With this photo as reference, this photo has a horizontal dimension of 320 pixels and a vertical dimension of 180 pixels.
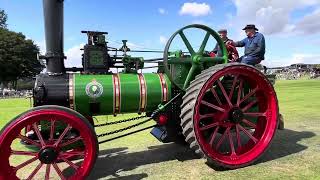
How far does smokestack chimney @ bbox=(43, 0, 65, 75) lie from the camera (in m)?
5.94

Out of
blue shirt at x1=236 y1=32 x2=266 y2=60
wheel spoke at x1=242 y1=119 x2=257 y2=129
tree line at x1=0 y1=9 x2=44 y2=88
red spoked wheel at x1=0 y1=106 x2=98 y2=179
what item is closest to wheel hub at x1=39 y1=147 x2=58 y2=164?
red spoked wheel at x1=0 y1=106 x2=98 y2=179

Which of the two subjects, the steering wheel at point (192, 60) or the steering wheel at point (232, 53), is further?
the steering wheel at point (232, 53)

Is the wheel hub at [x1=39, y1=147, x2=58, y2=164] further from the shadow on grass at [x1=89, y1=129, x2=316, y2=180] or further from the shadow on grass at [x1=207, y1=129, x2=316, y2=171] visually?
the shadow on grass at [x1=207, y1=129, x2=316, y2=171]

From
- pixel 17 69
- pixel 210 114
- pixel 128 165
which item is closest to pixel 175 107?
pixel 210 114

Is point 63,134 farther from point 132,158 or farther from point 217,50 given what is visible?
point 217,50

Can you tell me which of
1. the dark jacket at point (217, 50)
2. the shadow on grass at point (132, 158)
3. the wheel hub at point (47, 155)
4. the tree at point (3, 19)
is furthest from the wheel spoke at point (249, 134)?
the tree at point (3, 19)

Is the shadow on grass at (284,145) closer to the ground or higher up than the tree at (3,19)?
closer to the ground

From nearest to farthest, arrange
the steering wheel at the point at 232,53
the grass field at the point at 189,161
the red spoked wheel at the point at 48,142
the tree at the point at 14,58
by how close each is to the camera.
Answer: the red spoked wheel at the point at 48,142, the grass field at the point at 189,161, the steering wheel at the point at 232,53, the tree at the point at 14,58

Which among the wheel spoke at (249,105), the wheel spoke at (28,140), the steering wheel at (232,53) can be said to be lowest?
the wheel spoke at (28,140)

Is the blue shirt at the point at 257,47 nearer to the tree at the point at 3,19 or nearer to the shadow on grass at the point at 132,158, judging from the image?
the shadow on grass at the point at 132,158

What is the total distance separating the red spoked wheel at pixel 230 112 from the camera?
5.94m

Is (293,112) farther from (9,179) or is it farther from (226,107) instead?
(9,179)

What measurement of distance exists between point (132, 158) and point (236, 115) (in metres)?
2.18

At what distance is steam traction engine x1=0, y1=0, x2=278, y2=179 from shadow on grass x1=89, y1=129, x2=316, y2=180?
0.39 m
